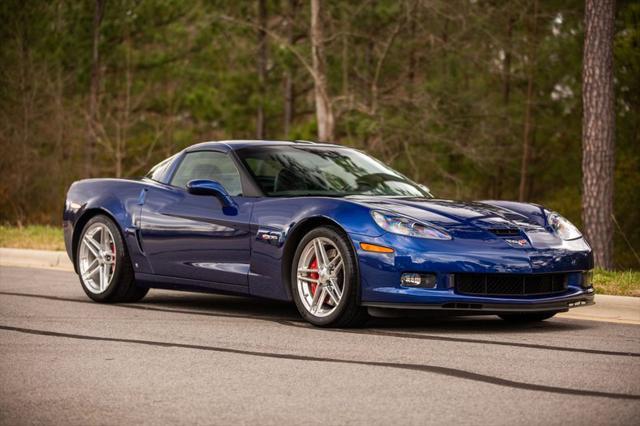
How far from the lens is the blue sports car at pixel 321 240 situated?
25.3 feet

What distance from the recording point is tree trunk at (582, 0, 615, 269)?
13.8 meters

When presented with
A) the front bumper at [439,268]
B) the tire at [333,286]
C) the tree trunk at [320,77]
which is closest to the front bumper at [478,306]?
the front bumper at [439,268]

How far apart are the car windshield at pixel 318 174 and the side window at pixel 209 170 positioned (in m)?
0.16

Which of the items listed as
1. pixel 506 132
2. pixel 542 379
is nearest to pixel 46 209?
pixel 506 132

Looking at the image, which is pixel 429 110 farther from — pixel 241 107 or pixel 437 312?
pixel 437 312

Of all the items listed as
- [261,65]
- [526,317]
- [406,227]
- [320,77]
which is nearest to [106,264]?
[406,227]

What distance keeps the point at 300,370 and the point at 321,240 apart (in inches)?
77.5

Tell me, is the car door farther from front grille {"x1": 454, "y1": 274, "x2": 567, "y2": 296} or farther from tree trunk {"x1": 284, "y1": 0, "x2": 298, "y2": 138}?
tree trunk {"x1": 284, "y1": 0, "x2": 298, "y2": 138}

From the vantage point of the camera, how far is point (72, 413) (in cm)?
500

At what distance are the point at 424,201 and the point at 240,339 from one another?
1882mm

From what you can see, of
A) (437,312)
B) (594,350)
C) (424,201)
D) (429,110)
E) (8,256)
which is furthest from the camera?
(429,110)

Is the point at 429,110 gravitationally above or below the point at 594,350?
above

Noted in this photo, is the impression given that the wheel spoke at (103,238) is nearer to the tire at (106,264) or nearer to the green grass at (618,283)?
the tire at (106,264)

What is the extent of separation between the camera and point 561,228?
8484mm
